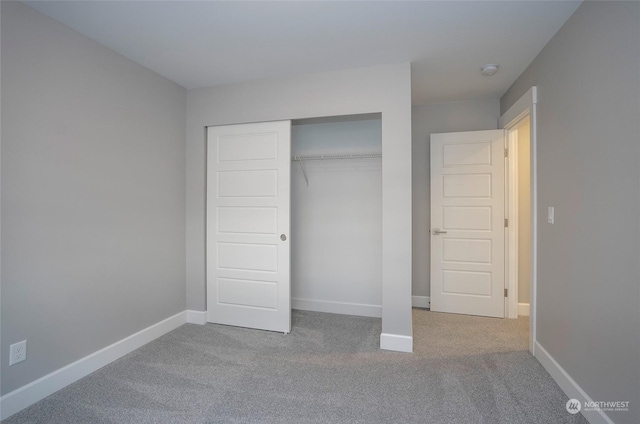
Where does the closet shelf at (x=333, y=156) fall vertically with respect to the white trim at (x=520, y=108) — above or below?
below

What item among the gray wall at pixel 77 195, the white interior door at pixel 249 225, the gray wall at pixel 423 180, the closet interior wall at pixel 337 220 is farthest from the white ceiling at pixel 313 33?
the closet interior wall at pixel 337 220

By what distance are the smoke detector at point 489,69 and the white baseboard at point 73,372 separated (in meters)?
3.74

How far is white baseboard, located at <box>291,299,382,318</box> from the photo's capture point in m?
3.23

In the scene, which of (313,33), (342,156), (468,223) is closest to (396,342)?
(468,223)

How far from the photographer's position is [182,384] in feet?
6.48

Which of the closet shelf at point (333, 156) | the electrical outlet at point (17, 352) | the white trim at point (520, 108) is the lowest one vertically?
the electrical outlet at point (17, 352)

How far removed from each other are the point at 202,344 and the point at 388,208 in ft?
6.62

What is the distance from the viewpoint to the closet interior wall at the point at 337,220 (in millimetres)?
3244

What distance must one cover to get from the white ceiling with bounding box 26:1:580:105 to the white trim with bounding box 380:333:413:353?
2321 mm

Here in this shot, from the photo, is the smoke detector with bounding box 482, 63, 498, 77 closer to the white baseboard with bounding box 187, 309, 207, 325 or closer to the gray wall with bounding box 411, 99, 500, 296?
the gray wall with bounding box 411, 99, 500, 296

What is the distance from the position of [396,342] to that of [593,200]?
1.68 metres

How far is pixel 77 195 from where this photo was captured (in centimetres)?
205

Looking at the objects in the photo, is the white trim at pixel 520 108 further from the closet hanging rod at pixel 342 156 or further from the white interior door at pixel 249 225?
the white interior door at pixel 249 225

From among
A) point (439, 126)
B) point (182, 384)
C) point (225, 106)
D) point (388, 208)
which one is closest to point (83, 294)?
point (182, 384)
